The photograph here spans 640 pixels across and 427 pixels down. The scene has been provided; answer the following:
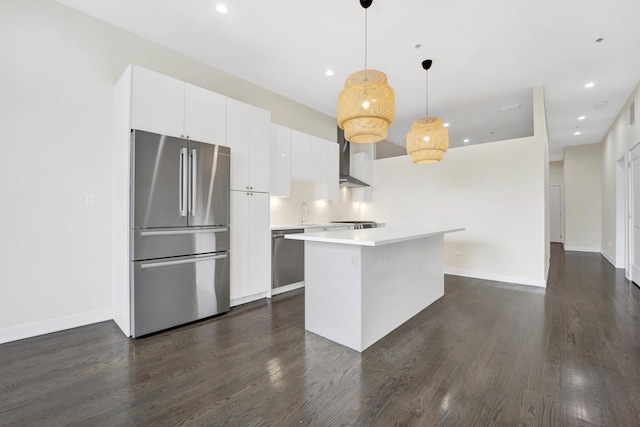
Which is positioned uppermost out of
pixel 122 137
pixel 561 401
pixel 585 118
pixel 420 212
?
pixel 585 118

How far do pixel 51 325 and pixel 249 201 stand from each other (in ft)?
7.29

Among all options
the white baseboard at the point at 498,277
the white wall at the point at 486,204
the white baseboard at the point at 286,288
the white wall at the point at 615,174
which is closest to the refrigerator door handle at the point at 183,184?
the white baseboard at the point at 286,288

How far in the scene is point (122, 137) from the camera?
2.76 m

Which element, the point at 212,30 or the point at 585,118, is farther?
the point at 585,118

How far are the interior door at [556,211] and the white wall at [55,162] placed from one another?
12.1 metres

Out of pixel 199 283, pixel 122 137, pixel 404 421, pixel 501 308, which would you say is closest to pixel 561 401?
pixel 404 421

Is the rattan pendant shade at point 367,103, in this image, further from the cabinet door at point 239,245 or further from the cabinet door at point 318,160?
the cabinet door at point 318,160

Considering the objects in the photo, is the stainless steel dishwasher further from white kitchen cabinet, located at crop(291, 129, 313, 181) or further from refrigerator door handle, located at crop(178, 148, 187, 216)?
refrigerator door handle, located at crop(178, 148, 187, 216)

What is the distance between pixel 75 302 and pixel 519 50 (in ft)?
18.5

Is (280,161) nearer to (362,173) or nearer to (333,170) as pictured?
(333,170)

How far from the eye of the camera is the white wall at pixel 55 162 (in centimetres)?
251

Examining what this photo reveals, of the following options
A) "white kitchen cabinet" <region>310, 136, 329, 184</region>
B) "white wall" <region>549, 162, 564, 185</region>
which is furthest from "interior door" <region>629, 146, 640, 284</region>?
"white wall" <region>549, 162, 564, 185</region>

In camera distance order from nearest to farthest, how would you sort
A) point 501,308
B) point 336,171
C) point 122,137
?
point 122,137 → point 501,308 → point 336,171

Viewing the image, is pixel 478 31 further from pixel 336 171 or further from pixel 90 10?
pixel 90 10
